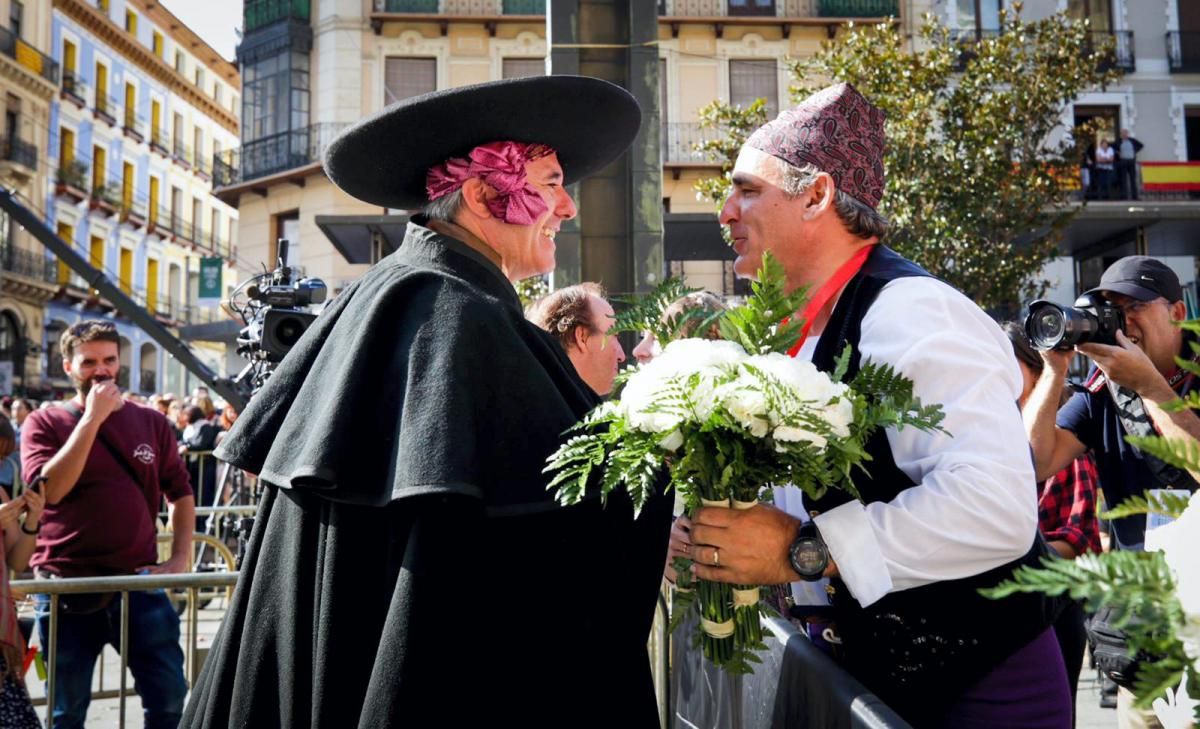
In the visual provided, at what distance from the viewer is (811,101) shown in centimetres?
243

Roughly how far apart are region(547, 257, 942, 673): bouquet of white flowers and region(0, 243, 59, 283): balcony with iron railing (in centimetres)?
3913

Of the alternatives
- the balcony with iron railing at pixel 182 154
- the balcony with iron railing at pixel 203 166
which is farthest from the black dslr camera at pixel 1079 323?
the balcony with iron railing at pixel 203 166

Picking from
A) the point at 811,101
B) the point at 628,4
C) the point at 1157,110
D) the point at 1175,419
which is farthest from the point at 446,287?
the point at 1157,110

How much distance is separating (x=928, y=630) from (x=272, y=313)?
3285mm

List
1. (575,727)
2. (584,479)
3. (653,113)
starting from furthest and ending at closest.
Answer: (653,113)
(575,727)
(584,479)

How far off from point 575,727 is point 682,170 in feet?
88.9

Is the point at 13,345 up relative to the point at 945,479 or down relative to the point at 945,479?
up

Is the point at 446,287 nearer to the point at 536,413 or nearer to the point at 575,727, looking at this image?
the point at 536,413

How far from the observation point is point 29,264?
3828 cm

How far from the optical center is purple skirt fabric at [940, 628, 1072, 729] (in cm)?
206

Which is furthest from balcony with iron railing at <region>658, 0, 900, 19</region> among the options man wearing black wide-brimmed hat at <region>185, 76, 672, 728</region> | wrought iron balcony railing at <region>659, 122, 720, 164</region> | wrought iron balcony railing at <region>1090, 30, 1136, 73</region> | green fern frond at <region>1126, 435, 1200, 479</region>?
green fern frond at <region>1126, 435, 1200, 479</region>

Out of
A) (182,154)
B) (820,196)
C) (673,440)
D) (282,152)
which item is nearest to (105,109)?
(182,154)

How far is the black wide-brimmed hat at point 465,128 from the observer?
2314 mm

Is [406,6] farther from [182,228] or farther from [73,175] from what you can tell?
[182,228]
